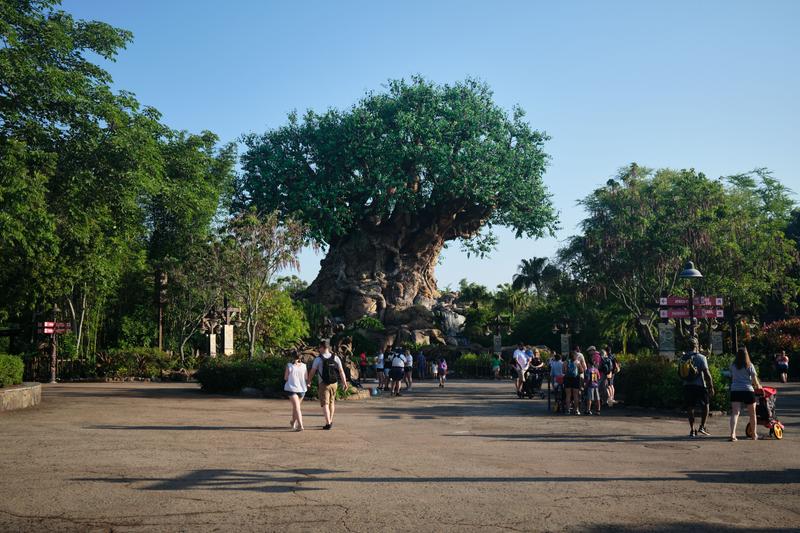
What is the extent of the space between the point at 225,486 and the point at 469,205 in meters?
46.7

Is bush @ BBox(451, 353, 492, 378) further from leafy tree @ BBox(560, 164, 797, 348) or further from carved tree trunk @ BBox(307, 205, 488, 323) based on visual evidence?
carved tree trunk @ BBox(307, 205, 488, 323)

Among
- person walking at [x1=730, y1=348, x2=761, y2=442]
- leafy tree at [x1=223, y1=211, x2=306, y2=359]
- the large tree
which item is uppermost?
the large tree

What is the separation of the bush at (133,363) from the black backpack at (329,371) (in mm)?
20832

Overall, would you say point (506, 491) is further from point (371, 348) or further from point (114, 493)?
point (371, 348)

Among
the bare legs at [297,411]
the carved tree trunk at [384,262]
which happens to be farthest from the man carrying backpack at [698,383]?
the carved tree trunk at [384,262]

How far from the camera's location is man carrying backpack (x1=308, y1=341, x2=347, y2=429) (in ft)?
47.8

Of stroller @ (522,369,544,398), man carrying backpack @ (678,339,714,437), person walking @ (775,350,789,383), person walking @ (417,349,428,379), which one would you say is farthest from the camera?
person walking @ (417,349,428,379)

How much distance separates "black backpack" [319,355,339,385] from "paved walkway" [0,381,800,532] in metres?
1.05

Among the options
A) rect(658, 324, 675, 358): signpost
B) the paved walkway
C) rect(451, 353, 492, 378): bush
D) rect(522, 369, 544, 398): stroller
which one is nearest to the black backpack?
the paved walkway

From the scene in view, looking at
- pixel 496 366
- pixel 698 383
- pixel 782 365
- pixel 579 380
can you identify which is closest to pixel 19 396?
pixel 579 380

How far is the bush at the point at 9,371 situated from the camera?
18047mm

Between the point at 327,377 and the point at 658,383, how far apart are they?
9.22m

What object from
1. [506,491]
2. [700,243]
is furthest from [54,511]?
[700,243]

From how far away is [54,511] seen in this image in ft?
22.9
